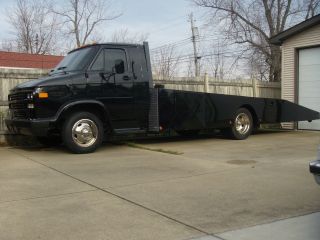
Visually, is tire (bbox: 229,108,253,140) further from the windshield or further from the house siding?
the windshield

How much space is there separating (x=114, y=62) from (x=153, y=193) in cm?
A: 480

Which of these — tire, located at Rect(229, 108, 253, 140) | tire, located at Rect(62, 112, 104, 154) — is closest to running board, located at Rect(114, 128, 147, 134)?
tire, located at Rect(62, 112, 104, 154)

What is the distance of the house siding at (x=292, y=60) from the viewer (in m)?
16.1

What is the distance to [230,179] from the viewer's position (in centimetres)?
757

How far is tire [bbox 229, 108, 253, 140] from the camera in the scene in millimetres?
13109

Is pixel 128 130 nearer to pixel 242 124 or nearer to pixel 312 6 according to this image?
pixel 242 124

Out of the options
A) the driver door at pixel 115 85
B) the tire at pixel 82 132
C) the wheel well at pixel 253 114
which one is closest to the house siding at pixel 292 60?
the wheel well at pixel 253 114

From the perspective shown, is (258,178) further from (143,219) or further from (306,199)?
(143,219)

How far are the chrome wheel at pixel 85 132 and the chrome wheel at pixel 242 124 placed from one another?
4520mm

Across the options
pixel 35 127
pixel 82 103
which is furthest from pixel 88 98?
pixel 35 127

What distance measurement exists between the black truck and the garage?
5248 mm

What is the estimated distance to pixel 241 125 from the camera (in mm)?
13367

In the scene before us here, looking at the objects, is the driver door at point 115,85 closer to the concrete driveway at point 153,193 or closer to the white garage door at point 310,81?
the concrete driveway at point 153,193

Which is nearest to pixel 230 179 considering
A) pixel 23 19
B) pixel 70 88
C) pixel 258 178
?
pixel 258 178
